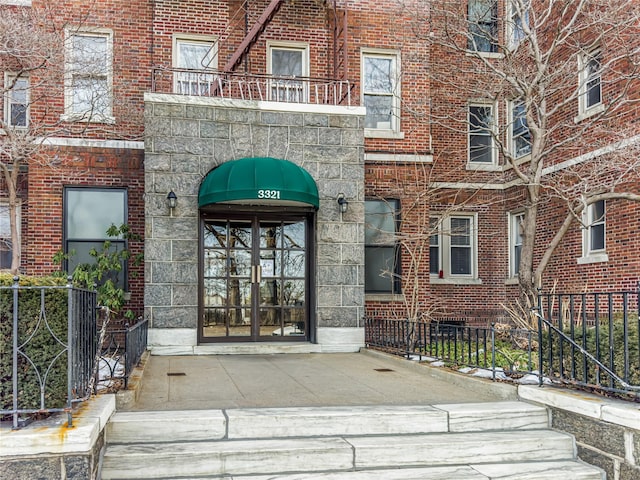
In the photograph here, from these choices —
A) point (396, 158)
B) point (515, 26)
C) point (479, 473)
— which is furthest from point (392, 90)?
point (479, 473)

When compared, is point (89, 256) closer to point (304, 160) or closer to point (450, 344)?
point (304, 160)

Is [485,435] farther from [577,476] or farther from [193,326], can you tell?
[193,326]

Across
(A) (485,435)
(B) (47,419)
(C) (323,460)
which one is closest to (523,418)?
(A) (485,435)

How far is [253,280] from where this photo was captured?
11797 millimetres

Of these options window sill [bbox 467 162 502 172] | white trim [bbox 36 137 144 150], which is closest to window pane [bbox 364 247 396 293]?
window sill [bbox 467 162 502 172]

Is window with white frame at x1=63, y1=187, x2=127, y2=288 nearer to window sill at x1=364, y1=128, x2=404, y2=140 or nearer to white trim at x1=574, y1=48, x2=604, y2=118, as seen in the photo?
window sill at x1=364, y1=128, x2=404, y2=140

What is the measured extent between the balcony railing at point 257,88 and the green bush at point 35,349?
8476mm

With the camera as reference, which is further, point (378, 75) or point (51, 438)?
point (378, 75)

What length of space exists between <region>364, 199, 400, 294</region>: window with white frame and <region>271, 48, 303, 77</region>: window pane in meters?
3.45

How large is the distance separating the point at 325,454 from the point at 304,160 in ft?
24.3

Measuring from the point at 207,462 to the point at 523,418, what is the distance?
10.2ft

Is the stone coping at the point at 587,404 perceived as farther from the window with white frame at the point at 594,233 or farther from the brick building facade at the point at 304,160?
the window with white frame at the point at 594,233

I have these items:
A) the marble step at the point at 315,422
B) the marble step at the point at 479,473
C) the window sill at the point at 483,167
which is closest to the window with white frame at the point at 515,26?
the window sill at the point at 483,167

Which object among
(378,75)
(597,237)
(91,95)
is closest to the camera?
(91,95)
